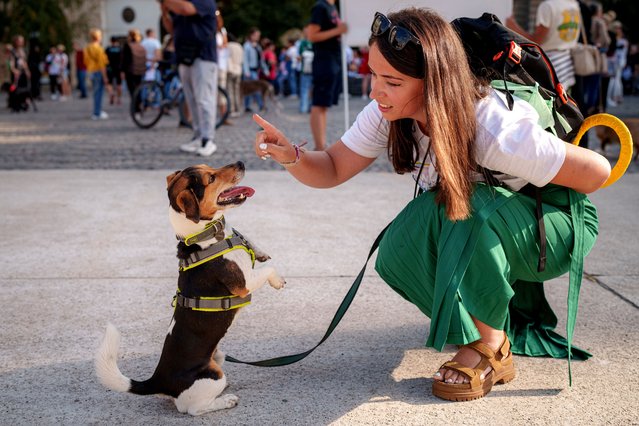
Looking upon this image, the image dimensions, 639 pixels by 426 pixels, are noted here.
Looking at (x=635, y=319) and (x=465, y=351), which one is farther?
(x=635, y=319)

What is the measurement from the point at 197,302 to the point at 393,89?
0.91m

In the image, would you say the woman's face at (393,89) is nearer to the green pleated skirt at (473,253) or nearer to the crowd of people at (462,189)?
the crowd of people at (462,189)

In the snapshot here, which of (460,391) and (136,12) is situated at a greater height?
(136,12)

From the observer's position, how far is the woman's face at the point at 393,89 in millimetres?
2357

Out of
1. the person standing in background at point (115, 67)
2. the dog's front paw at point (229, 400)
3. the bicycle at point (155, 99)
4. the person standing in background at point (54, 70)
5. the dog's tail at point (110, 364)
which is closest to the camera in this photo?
the dog's tail at point (110, 364)

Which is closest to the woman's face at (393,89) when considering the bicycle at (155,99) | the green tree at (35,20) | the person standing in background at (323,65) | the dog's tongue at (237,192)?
the dog's tongue at (237,192)

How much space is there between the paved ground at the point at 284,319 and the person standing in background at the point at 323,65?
1.59m

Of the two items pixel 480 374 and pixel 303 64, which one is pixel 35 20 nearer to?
pixel 303 64

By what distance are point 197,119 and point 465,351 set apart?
652cm

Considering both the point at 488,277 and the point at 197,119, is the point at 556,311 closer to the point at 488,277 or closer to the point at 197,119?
the point at 488,277

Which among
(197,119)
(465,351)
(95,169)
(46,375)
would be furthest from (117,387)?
(197,119)

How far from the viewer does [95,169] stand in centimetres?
742

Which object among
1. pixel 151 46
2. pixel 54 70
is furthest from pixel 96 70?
pixel 54 70

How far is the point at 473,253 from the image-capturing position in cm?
239
